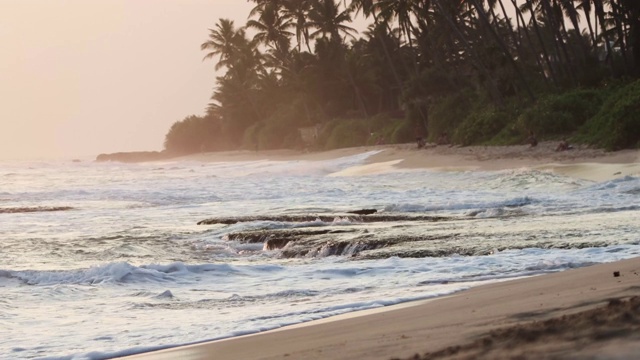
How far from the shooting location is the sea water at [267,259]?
6.65 m

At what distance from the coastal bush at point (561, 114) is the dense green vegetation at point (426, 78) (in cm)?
4

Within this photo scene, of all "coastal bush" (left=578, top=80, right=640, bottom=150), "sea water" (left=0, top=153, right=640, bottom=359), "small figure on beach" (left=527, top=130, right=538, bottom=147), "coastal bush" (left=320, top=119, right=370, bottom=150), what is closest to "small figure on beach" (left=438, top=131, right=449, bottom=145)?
"small figure on beach" (left=527, top=130, right=538, bottom=147)

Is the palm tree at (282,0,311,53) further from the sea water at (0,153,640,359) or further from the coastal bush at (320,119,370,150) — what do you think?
the sea water at (0,153,640,359)

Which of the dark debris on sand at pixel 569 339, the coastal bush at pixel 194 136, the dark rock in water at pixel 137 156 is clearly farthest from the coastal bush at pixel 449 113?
the dark rock in water at pixel 137 156

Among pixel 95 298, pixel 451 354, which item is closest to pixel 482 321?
pixel 451 354

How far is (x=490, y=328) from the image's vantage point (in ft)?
13.5

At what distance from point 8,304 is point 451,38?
44355mm

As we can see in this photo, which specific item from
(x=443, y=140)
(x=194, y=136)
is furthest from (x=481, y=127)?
(x=194, y=136)

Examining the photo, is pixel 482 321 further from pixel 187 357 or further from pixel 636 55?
pixel 636 55

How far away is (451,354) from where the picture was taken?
3.56 metres

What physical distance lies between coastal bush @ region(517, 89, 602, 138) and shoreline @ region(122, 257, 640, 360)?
2389 centimetres

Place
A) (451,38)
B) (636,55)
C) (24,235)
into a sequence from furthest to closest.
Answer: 1. (451,38)
2. (636,55)
3. (24,235)

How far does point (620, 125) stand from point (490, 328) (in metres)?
20.5

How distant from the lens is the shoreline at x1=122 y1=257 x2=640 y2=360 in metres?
3.40
